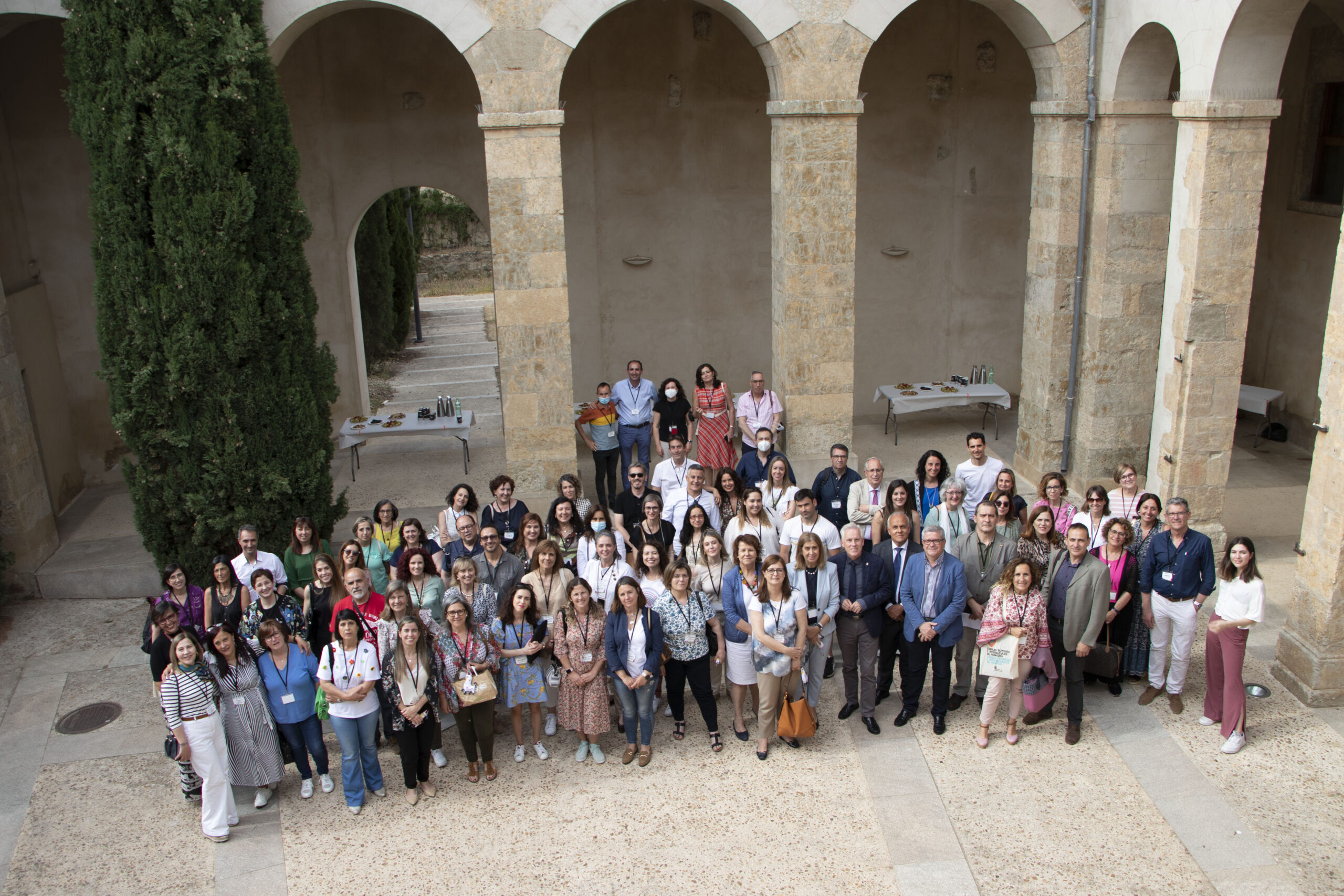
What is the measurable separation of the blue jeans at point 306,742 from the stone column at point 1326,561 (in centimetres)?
706

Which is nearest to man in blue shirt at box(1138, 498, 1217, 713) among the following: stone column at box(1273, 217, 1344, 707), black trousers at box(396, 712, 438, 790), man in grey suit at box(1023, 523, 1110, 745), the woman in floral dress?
man in grey suit at box(1023, 523, 1110, 745)

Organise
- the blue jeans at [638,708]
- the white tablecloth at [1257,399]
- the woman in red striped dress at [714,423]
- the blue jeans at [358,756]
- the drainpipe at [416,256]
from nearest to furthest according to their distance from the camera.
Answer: the blue jeans at [358,756] < the blue jeans at [638,708] < the woman in red striped dress at [714,423] < the white tablecloth at [1257,399] < the drainpipe at [416,256]

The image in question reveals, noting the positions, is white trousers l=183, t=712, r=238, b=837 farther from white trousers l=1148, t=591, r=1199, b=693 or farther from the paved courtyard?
white trousers l=1148, t=591, r=1199, b=693

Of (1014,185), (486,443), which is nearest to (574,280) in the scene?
(486,443)

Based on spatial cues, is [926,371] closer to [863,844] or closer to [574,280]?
[574,280]

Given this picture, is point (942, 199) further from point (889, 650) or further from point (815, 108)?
point (889, 650)

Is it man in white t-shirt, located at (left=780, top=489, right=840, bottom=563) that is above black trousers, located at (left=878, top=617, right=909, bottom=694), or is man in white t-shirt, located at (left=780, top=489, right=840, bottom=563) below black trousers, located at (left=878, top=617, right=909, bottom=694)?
above

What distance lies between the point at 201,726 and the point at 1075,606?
5.72m

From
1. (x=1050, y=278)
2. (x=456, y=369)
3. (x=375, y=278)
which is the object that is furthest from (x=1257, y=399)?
(x=375, y=278)

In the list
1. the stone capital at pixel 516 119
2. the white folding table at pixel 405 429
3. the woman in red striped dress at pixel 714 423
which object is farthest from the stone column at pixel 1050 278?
the white folding table at pixel 405 429

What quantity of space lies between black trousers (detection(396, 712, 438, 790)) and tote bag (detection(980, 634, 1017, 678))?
372 centimetres

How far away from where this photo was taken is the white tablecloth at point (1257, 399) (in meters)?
13.1

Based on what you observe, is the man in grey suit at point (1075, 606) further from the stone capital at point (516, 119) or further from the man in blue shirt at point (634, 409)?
the stone capital at point (516, 119)

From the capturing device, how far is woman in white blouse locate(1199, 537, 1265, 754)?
7.46 meters
